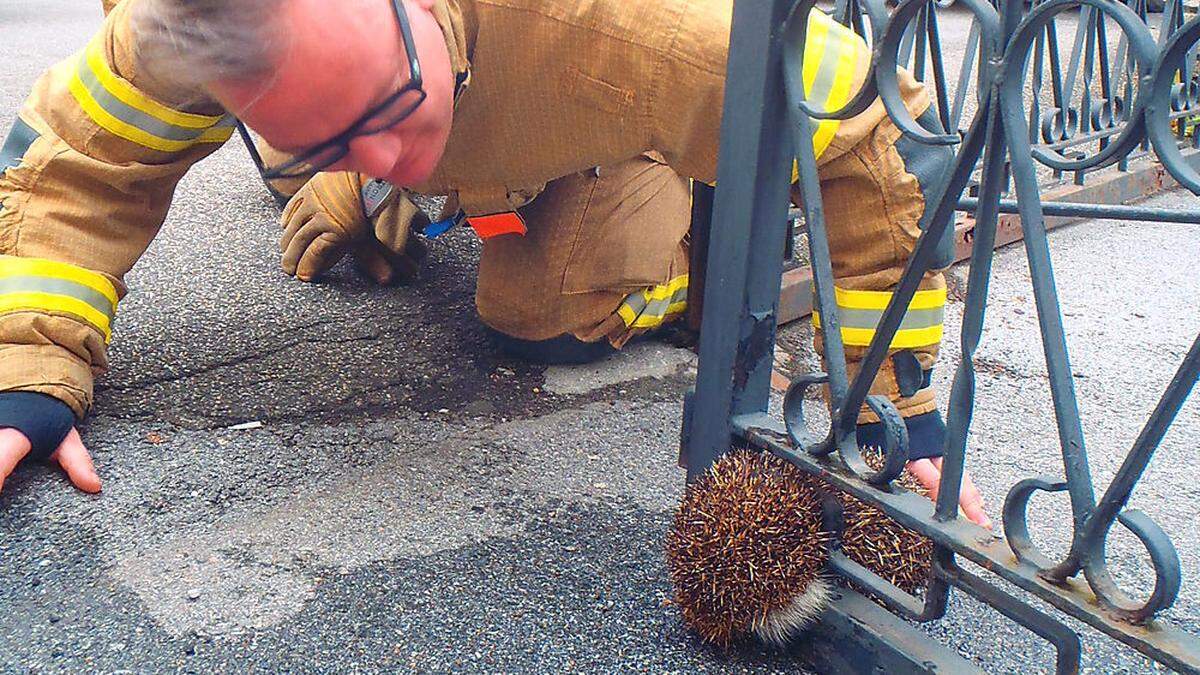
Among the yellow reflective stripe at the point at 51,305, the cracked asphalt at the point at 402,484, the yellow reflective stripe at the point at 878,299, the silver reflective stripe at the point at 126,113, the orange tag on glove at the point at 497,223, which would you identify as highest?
the silver reflective stripe at the point at 126,113

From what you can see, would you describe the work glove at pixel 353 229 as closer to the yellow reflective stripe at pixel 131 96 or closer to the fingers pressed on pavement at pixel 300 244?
the fingers pressed on pavement at pixel 300 244

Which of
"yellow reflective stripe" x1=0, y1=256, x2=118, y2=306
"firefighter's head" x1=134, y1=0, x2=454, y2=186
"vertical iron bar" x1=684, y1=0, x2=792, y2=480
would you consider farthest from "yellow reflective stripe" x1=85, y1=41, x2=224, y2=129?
"vertical iron bar" x1=684, y1=0, x2=792, y2=480

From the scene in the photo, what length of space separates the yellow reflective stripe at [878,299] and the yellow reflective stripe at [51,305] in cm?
154

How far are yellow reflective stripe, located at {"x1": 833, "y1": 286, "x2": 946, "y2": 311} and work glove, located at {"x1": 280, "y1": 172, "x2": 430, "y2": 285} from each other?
1618 mm

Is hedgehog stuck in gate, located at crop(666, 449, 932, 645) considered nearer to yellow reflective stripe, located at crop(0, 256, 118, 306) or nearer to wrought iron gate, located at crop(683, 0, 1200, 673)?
wrought iron gate, located at crop(683, 0, 1200, 673)

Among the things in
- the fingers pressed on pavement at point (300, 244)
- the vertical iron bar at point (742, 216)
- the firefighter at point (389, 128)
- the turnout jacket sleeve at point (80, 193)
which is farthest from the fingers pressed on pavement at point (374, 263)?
the vertical iron bar at point (742, 216)

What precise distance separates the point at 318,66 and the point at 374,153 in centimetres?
21

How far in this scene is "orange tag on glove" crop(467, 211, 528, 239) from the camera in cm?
266

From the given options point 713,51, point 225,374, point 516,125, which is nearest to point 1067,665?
point 713,51

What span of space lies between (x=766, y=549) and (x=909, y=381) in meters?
0.43

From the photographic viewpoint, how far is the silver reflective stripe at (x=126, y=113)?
214 centimetres

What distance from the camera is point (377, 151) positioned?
1793 mm

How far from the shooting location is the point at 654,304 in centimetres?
302

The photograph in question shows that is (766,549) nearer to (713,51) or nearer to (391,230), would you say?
(713,51)
